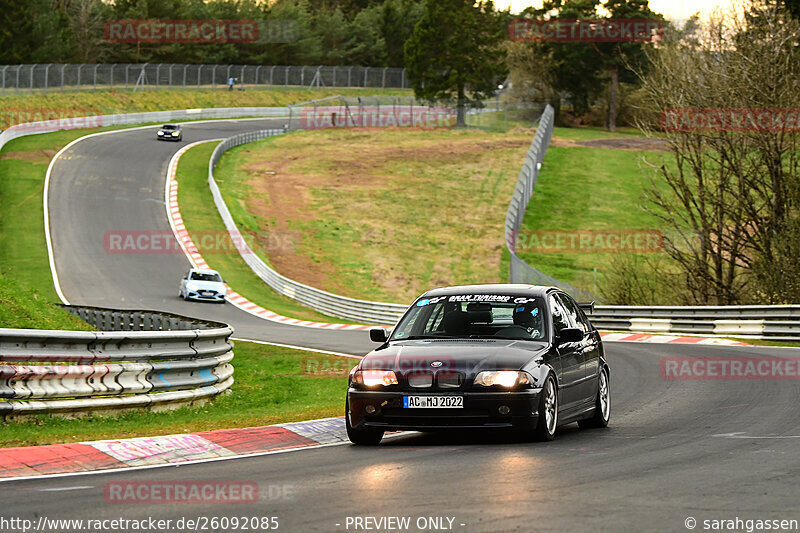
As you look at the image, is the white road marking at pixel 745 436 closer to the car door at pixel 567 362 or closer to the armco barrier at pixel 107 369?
the car door at pixel 567 362

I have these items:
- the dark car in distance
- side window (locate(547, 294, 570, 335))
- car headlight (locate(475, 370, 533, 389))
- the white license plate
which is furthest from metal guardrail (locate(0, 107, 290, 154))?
car headlight (locate(475, 370, 533, 389))

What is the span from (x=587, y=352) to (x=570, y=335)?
1.03 metres

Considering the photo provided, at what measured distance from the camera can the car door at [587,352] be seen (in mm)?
11242

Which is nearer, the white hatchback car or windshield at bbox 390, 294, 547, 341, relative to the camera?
windshield at bbox 390, 294, 547, 341

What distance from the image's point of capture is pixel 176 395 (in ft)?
41.0

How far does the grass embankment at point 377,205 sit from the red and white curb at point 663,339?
14723 mm

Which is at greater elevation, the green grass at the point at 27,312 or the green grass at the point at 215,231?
the green grass at the point at 27,312

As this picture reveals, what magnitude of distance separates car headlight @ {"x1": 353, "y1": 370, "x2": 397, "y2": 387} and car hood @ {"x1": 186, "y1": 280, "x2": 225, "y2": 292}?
94.0ft

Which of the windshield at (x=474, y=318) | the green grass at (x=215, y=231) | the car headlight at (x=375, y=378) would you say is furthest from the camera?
the green grass at (x=215, y=231)

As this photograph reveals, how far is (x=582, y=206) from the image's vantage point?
191ft

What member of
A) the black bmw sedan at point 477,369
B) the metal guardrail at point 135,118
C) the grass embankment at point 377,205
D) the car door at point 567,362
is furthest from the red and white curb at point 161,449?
the metal guardrail at point 135,118

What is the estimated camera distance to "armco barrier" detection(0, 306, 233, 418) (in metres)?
10.5

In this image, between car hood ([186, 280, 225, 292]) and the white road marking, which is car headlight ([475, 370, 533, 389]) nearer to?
the white road marking

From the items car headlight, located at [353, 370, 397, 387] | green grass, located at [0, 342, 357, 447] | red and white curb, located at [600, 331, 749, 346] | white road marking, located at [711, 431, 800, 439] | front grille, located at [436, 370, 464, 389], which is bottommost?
red and white curb, located at [600, 331, 749, 346]
